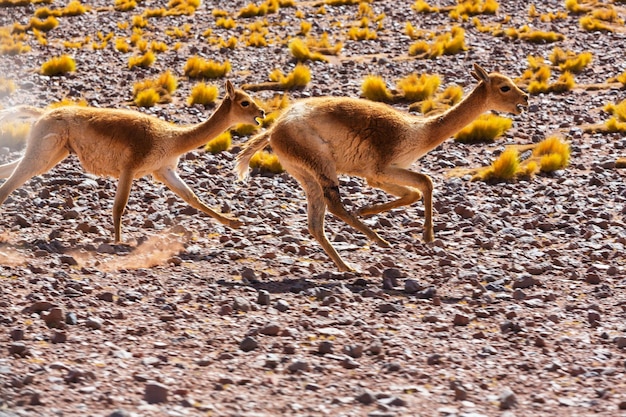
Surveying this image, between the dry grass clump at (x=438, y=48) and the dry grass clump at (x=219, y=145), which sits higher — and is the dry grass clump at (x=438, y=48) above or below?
below

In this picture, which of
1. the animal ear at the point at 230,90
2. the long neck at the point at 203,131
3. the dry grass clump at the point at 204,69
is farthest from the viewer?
the dry grass clump at the point at 204,69

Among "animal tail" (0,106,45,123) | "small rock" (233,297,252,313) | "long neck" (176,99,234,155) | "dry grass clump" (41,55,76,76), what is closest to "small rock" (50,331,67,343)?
"small rock" (233,297,252,313)

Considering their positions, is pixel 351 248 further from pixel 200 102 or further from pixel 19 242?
pixel 200 102

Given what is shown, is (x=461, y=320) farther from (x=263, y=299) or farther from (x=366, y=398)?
(x=366, y=398)

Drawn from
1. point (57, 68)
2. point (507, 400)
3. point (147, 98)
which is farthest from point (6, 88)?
point (507, 400)

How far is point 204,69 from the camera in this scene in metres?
20.7

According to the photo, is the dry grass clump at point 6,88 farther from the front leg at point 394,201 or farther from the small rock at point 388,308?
the small rock at point 388,308

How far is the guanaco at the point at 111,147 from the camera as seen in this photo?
31.6 feet

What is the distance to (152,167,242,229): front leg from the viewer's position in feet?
32.1

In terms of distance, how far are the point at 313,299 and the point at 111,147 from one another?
3.08m

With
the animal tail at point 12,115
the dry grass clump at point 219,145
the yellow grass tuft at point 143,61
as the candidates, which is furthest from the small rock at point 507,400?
the yellow grass tuft at point 143,61

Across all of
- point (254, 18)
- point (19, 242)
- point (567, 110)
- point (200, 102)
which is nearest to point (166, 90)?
point (200, 102)

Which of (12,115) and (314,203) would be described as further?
(12,115)

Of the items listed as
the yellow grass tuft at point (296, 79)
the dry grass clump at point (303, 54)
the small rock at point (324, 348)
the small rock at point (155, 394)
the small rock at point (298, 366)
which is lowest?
the dry grass clump at point (303, 54)
